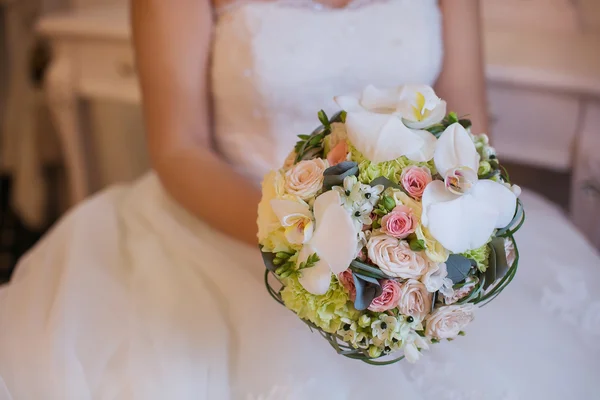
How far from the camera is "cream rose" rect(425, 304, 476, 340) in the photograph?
50cm

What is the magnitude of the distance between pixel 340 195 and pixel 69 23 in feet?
3.84

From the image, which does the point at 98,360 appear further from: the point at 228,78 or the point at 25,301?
the point at 228,78

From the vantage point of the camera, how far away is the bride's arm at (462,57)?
93cm

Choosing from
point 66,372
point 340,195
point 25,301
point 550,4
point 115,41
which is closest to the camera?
point 340,195

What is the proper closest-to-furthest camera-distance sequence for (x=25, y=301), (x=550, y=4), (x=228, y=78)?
(x=25, y=301), (x=228, y=78), (x=550, y=4)

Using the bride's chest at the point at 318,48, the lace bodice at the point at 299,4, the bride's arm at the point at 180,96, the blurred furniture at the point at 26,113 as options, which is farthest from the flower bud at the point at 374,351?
the blurred furniture at the point at 26,113

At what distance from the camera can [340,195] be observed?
0.48 metres

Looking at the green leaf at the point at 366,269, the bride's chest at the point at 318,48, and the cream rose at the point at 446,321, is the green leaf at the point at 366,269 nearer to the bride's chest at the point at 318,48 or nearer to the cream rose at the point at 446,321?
the cream rose at the point at 446,321

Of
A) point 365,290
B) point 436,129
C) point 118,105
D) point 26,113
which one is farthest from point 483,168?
point 26,113

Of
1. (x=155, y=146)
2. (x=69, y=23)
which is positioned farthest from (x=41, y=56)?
(x=155, y=146)

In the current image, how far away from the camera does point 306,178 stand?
19.8 inches

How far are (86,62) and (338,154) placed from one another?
1118 mm

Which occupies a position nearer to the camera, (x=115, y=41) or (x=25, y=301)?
(x=25, y=301)

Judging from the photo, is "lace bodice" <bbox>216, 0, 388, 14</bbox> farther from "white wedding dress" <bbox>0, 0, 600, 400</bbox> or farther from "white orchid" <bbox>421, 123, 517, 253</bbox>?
"white orchid" <bbox>421, 123, 517, 253</bbox>
